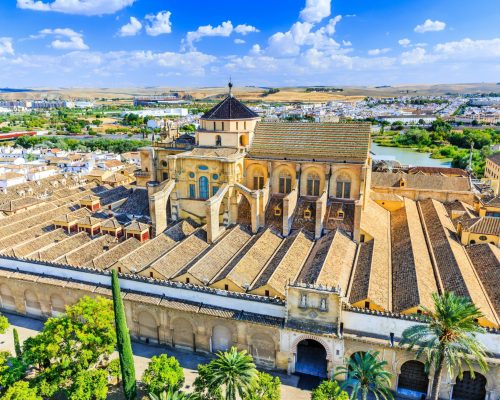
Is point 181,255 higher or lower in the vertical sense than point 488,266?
higher

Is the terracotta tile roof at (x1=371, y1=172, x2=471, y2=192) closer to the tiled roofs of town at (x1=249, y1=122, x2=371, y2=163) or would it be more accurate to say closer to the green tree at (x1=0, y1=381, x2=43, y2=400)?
the tiled roofs of town at (x1=249, y1=122, x2=371, y2=163)

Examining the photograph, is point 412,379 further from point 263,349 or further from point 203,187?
point 203,187

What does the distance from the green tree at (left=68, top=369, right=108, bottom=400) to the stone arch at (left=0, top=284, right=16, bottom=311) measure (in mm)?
15067

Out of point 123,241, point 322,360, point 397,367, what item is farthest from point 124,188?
point 397,367

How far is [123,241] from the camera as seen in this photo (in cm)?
3831

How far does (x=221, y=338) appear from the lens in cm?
2892

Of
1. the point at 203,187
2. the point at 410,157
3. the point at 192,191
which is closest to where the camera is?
the point at 203,187

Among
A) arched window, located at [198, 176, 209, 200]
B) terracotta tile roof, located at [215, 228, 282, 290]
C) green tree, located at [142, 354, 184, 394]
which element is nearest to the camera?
green tree, located at [142, 354, 184, 394]

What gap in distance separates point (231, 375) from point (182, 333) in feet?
34.0

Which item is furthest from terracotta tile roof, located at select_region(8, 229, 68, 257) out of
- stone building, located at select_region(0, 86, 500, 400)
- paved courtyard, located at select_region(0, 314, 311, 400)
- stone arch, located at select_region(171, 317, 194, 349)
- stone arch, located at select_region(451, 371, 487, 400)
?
stone arch, located at select_region(451, 371, 487, 400)

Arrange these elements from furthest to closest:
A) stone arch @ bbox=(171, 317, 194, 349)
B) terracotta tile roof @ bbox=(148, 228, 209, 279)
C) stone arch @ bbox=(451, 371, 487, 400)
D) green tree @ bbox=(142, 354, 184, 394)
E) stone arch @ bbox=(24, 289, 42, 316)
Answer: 1. stone arch @ bbox=(24, 289, 42, 316)
2. terracotta tile roof @ bbox=(148, 228, 209, 279)
3. stone arch @ bbox=(171, 317, 194, 349)
4. stone arch @ bbox=(451, 371, 487, 400)
5. green tree @ bbox=(142, 354, 184, 394)

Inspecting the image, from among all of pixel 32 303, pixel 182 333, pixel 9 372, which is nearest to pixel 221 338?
pixel 182 333

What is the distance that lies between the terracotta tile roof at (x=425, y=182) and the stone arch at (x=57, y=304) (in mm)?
38173

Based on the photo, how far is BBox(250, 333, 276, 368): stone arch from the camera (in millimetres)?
27516
